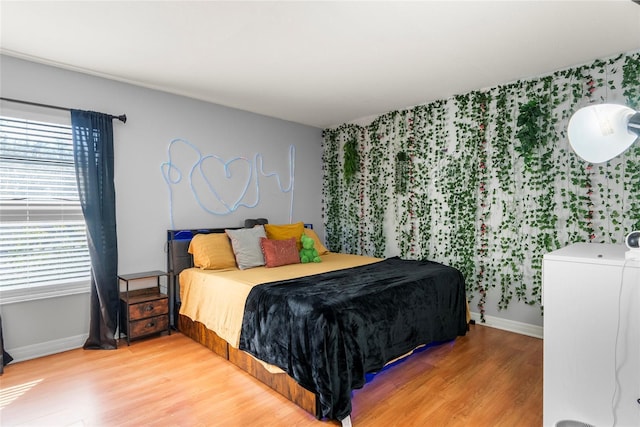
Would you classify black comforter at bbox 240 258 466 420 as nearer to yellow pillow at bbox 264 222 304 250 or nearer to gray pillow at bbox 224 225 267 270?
gray pillow at bbox 224 225 267 270

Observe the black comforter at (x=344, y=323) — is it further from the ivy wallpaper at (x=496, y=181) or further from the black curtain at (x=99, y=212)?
the black curtain at (x=99, y=212)

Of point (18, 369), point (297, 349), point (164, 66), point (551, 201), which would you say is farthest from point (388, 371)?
point (164, 66)

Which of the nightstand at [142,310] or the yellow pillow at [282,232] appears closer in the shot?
the nightstand at [142,310]

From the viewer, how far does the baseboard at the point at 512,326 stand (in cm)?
334

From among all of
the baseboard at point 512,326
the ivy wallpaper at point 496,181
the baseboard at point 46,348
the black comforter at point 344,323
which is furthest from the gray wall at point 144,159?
the baseboard at point 512,326

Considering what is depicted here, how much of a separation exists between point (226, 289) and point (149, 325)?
1.00 metres

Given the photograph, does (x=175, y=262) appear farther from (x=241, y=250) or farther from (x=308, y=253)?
(x=308, y=253)

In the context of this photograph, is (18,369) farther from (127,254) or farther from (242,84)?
(242,84)

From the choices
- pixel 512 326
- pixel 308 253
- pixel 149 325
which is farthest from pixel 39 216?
pixel 512 326

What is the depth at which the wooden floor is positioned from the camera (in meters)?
2.08

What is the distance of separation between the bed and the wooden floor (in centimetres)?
18

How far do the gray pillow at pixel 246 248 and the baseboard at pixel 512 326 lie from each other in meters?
2.44

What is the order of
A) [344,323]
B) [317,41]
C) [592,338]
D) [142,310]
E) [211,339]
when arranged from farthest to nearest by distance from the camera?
[142,310] < [211,339] < [317,41] < [344,323] < [592,338]

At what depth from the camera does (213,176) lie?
410 cm
